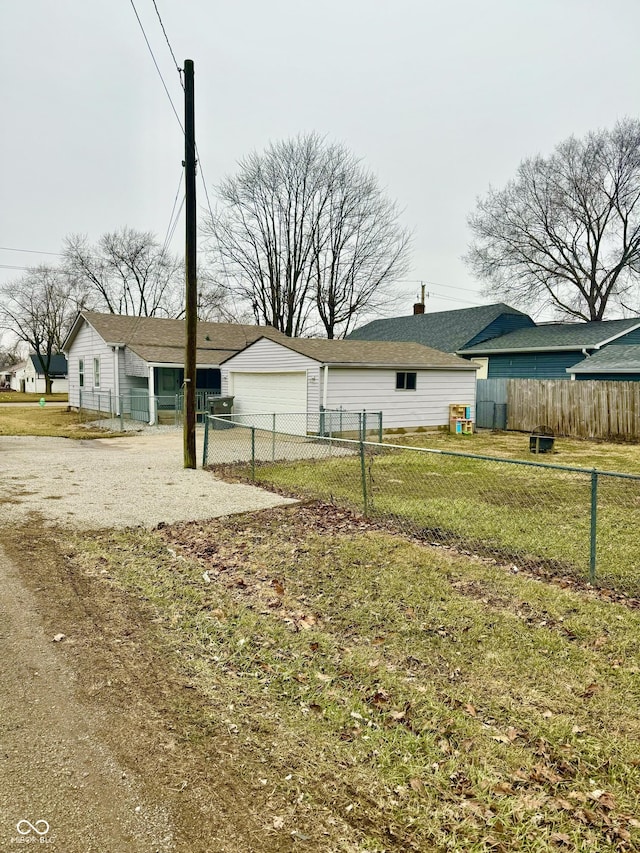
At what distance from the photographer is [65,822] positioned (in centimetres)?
239

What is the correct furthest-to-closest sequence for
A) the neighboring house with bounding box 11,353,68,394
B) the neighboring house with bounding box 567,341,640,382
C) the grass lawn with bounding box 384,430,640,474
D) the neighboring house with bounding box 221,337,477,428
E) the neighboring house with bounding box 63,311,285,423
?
the neighboring house with bounding box 11,353,68,394
the neighboring house with bounding box 63,311,285,423
the neighboring house with bounding box 567,341,640,382
the neighboring house with bounding box 221,337,477,428
the grass lawn with bounding box 384,430,640,474

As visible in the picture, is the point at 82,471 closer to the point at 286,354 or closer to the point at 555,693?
the point at 286,354

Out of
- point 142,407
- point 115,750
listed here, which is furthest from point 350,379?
point 115,750

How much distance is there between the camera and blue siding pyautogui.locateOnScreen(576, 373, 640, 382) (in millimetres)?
19719

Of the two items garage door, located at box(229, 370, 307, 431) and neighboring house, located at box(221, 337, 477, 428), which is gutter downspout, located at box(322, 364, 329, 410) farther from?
garage door, located at box(229, 370, 307, 431)

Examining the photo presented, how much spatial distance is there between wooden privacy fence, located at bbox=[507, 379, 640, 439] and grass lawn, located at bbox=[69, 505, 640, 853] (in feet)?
48.9

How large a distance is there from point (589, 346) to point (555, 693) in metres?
22.8

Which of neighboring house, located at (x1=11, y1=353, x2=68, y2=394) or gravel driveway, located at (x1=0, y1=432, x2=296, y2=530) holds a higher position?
neighboring house, located at (x1=11, y1=353, x2=68, y2=394)

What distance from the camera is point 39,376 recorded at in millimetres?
61062

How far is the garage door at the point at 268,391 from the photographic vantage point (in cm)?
1847

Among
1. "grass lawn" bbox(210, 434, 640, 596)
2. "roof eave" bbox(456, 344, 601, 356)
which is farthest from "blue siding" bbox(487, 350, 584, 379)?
"grass lawn" bbox(210, 434, 640, 596)

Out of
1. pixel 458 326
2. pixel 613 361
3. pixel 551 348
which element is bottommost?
pixel 613 361

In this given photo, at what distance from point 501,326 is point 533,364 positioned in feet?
13.7

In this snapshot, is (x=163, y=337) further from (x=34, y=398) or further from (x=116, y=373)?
(x=34, y=398)
